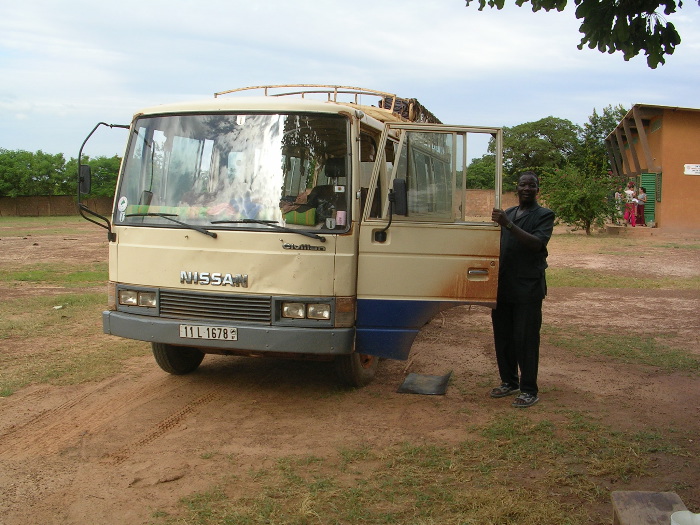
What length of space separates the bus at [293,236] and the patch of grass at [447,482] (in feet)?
3.69

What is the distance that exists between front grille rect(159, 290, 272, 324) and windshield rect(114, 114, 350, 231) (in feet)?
1.82

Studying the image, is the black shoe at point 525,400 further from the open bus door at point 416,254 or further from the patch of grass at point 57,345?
the patch of grass at point 57,345

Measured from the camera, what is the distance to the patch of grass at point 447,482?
3.83 metres

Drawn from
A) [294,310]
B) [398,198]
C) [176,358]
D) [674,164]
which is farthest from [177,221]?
[674,164]

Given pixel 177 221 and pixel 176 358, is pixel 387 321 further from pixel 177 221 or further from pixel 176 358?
pixel 176 358

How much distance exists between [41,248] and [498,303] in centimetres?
1738

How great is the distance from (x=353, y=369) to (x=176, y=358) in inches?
65.6

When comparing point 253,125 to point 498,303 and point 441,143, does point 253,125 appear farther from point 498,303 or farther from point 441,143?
point 498,303

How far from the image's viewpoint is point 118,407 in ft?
19.0

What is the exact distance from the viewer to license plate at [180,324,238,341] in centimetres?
555

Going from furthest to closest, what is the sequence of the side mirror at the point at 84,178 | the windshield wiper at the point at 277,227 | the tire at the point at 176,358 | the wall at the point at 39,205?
the wall at the point at 39,205 < the tire at the point at 176,358 < the side mirror at the point at 84,178 < the windshield wiper at the point at 277,227

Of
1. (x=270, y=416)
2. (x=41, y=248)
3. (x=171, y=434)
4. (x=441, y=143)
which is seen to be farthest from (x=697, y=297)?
(x=41, y=248)

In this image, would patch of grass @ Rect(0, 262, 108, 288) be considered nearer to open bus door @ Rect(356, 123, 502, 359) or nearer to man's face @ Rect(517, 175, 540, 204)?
open bus door @ Rect(356, 123, 502, 359)

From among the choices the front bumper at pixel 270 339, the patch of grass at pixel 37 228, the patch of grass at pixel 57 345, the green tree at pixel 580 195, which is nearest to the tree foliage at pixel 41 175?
the patch of grass at pixel 37 228
